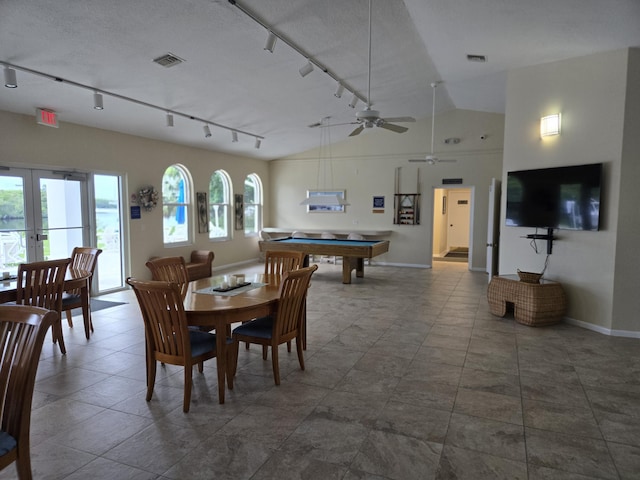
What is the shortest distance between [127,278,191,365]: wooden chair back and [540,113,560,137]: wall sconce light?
15.6 ft

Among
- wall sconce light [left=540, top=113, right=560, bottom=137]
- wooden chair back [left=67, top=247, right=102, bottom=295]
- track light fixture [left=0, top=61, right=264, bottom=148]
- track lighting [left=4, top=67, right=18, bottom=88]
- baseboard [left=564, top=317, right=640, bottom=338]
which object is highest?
track light fixture [left=0, top=61, right=264, bottom=148]

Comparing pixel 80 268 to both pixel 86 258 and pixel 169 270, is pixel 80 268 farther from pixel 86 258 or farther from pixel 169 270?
pixel 169 270

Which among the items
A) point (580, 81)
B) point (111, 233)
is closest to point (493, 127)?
point (580, 81)

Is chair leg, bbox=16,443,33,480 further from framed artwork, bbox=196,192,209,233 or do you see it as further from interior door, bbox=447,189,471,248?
interior door, bbox=447,189,471,248

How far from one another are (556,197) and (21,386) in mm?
5341

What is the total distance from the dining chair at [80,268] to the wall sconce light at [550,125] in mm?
5654

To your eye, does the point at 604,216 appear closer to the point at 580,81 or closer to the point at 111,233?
the point at 580,81

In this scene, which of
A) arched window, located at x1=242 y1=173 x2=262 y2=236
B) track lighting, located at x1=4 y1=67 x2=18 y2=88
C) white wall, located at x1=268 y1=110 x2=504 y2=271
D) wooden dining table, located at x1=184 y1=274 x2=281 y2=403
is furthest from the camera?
arched window, located at x1=242 y1=173 x2=262 y2=236

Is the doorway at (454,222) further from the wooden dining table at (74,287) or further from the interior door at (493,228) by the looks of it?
the wooden dining table at (74,287)

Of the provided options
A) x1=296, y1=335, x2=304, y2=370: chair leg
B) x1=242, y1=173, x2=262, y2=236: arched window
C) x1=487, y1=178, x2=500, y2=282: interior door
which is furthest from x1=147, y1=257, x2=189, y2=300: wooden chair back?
x1=242, y1=173, x2=262, y2=236: arched window

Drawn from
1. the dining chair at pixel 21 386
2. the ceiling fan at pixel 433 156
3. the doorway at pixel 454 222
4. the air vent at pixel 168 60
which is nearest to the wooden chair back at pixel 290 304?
the dining chair at pixel 21 386

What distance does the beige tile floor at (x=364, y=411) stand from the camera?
86.4 inches

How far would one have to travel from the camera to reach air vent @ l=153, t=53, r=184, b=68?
14.6 ft

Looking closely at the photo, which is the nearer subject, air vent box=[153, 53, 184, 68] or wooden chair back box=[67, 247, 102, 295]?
air vent box=[153, 53, 184, 68]
